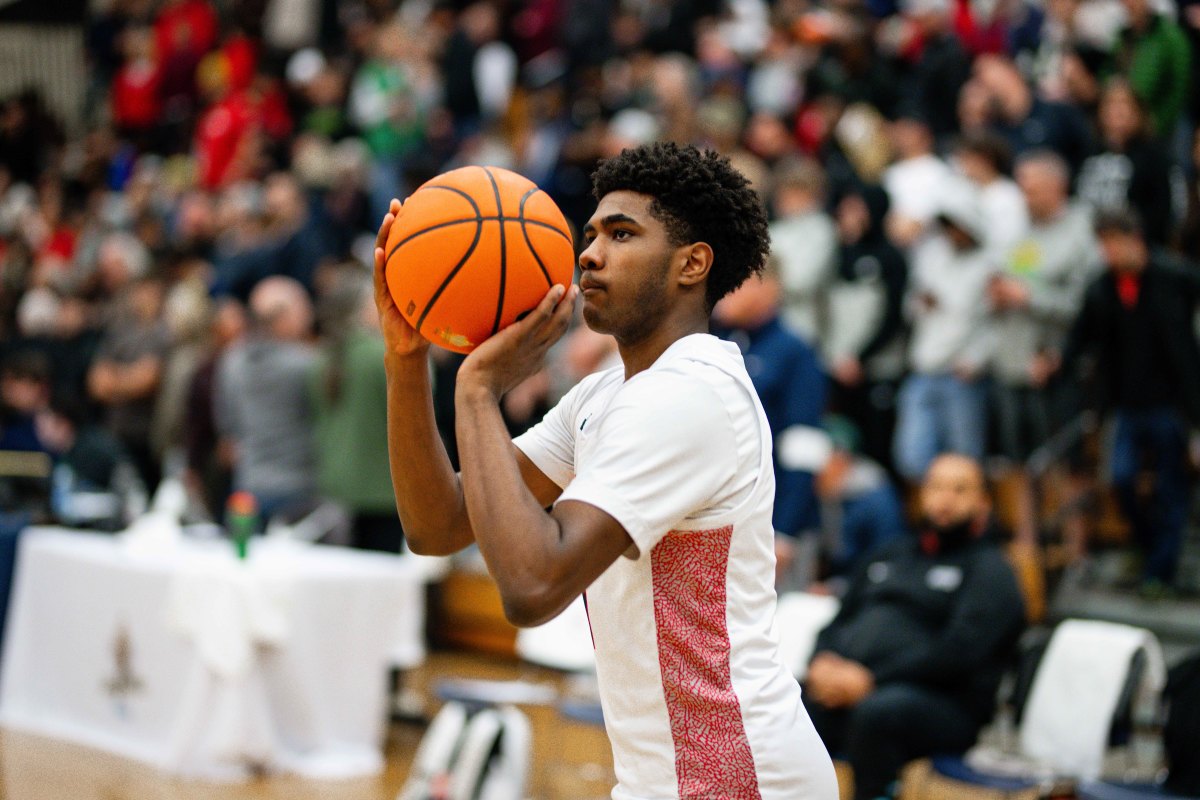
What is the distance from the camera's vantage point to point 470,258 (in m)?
2.57

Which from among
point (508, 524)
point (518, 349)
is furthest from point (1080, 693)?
point (508, 524)

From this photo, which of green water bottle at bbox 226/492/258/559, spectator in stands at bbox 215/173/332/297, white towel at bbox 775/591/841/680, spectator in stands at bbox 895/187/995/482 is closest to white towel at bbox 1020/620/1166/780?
white towel at bbox 775/591/841/680

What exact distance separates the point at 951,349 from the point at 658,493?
5.74 meters

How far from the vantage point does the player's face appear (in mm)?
2504

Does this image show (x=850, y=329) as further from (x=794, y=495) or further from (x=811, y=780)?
(x=811, y=780)

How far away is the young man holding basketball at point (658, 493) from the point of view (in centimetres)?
228

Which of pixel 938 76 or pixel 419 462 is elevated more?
pixel 938 76

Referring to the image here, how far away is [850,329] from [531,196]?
5.92m

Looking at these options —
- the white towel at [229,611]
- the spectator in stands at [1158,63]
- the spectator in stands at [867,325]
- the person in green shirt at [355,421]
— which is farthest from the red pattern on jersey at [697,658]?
the spectator in stands at [1158,63]

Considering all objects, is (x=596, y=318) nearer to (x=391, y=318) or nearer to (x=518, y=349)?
(x=518, y=349)

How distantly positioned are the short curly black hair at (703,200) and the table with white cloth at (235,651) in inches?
175

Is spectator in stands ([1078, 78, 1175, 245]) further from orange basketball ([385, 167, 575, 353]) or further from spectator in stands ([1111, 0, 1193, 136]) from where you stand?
orange basketball ([385, 167, 575, 353])

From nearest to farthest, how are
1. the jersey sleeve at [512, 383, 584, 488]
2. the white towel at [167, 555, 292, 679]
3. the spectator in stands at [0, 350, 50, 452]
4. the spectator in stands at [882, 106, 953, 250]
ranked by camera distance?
the jersey sleeve at [512, 383, 584, 488], the white towel at [167, 555, 292, 679], the spectator in stands at [882, 106, 953, 250], the spectator in stands at [0, 350, 50, 452]

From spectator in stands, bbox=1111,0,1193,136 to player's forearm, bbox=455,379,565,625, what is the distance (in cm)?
689
